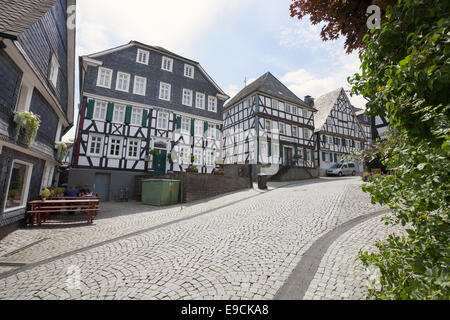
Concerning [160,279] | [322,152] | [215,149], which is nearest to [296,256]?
[160,279]

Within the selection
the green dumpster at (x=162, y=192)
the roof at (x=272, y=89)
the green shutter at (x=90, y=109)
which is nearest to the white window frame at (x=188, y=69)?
the roof at (x=272, y=89)

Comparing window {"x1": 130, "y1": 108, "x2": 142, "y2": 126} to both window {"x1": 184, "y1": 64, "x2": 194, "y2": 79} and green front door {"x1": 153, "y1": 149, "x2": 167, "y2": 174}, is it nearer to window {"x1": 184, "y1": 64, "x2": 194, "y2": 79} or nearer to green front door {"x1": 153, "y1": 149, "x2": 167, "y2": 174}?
green front door {"x1": 153, "y1": 149, "x2": 167, "y2": 174}

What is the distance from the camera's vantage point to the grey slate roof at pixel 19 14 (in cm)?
528

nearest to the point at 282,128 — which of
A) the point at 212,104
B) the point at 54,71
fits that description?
the point at 212,104

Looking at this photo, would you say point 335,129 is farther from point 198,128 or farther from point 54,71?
point 54,71

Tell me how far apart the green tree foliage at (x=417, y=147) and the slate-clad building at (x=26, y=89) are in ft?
24.5

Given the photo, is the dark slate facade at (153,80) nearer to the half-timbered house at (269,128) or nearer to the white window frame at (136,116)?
the white window frame at (136,116)

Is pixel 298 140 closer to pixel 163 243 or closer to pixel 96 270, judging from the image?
pixel 163 243

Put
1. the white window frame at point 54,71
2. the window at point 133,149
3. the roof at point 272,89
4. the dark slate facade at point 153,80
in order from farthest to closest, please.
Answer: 1. the roof at point 272,89
2. the window at point 133,149
3. the dark slate facade at point 153,80
4. the white window frame at point 54,71

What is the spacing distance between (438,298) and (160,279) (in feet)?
11.2

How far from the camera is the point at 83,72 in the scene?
16.7m

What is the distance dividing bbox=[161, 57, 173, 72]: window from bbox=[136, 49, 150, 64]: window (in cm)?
143

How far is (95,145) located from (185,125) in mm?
7379

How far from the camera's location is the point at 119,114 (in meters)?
16.7
